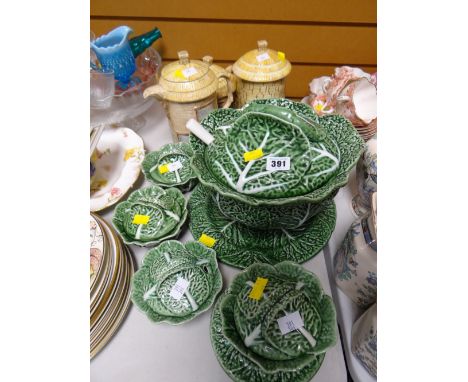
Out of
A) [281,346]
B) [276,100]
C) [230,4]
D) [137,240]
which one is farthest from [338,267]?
A: [230,4]

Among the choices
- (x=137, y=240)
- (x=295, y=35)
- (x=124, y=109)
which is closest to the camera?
(x=137, y=240)

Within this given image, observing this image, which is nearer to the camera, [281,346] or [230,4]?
[281,346]

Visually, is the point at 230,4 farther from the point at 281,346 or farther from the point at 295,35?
the point at 281,346

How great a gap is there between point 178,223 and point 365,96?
0.75 metres

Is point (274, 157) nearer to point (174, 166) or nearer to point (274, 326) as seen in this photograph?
point (274, 326)

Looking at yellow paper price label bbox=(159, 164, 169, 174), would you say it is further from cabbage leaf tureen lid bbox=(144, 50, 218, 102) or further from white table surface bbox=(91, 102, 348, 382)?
white table surface bbox=(91, 102, 348, 382)

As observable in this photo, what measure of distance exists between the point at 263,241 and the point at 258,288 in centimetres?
14

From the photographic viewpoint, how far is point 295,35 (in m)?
1.40

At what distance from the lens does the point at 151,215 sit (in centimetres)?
97

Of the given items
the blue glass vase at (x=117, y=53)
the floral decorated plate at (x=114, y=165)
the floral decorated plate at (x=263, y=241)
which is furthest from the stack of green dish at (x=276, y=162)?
the blue glass vase at (x=117, y=53)

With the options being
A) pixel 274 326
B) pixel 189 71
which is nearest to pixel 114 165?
pixel 189 71

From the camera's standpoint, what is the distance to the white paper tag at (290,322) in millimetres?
694

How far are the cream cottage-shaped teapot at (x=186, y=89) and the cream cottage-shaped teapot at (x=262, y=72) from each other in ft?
0.38

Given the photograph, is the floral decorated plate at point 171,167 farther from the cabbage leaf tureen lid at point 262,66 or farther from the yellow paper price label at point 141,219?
the cabbage leaf tureen lid at point 262,66
